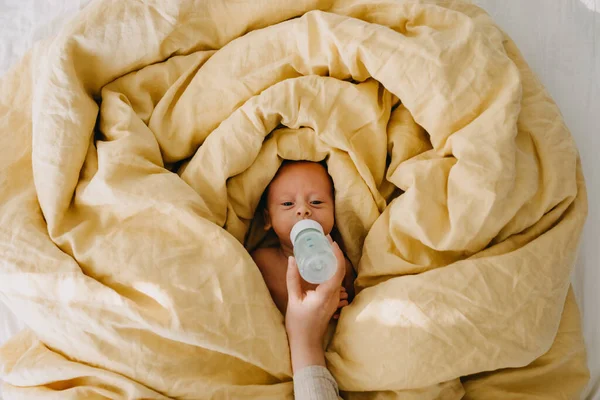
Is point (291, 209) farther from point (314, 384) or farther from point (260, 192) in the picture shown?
point (314, 384)

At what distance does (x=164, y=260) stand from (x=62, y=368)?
0.74ft

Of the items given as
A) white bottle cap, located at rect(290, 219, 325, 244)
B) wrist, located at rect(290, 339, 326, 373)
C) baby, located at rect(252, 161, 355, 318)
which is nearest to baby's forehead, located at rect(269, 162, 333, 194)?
baby, located at rect(252, 161, 355, 318)

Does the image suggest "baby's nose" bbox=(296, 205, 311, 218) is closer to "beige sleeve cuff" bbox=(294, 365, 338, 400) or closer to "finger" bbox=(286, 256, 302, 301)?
"finger" bbox=(286, 256, 302, 301)

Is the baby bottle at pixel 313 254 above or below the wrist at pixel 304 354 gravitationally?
above

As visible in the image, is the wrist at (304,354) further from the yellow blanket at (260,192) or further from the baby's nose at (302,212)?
the baby's nose at (302,212)

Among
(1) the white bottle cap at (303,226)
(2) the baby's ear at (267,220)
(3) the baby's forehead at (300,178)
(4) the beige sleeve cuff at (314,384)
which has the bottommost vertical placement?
(4) the beige sleeve cuff at (314,384)

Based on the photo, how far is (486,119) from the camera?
1034 mm

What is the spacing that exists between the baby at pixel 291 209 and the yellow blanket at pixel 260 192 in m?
0.03

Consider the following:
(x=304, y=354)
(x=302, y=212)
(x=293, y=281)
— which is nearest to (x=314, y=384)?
(x=304, y=354)

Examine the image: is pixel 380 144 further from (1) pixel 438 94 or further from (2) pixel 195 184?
(2) pixel 195 184

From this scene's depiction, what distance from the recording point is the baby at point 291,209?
1.16 metres

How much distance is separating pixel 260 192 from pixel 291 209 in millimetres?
80

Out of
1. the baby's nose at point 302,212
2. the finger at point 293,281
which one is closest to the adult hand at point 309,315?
the finger at point 293,281

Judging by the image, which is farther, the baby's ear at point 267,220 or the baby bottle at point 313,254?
the baby's ear at point 267,220
